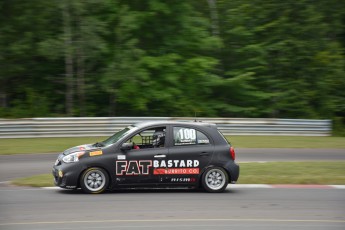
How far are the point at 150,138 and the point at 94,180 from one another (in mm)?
1471

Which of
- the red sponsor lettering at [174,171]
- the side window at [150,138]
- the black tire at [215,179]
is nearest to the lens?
A: the red sponsor lettering at [174,171]

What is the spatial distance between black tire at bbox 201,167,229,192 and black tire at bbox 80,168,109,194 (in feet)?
6.82

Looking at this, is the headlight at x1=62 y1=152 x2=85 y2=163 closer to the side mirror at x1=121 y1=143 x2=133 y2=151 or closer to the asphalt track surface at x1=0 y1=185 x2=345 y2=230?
the asphalt track surface at x1=0 y1=185 x2=345 y2=230

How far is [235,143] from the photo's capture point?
22.6 meters

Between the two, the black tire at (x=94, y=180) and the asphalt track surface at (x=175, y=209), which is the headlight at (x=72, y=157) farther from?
the asphalt track surface at (x=175, y=209)

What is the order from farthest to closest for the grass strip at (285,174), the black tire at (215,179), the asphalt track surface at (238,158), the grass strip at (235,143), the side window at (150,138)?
the grass strip at (235,143) → the asphalt track surface at (238,158) → the grass strip at (285,174) → the black tire at (215,179) → the side window at (150,138)

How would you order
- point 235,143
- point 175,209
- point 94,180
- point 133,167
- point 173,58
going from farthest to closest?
point 173,58 < point 235,143 < point 133,167 < point 94,180 < point 175,209

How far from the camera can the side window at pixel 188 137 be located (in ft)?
40.7

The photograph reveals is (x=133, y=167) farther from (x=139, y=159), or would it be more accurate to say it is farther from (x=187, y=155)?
(x=187, y=155)

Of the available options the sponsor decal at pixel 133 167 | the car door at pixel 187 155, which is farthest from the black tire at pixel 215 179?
the sponsor decal at pixel 133 167

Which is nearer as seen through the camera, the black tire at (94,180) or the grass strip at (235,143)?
the black tire at (94,180)

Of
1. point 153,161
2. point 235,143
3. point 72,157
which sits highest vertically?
point 235,143

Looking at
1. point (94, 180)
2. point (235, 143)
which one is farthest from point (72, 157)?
point (235, 143)

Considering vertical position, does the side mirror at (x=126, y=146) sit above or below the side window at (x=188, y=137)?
below
